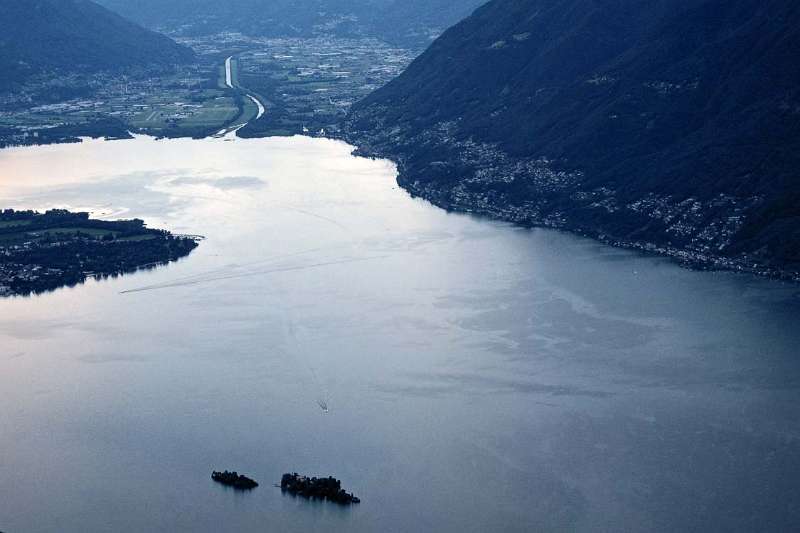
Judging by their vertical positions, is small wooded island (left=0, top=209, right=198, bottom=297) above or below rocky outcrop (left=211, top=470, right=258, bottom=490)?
above

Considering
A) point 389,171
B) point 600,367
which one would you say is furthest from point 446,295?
point 389,171

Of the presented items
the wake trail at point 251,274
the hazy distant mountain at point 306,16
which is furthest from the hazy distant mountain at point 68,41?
the wake trail at point 251,274

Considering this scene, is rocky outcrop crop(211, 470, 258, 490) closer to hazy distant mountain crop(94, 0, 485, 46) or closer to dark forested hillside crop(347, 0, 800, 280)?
dark forested hillside crop(347, 0, 800, 280)

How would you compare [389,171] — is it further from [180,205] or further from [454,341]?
[454,341]

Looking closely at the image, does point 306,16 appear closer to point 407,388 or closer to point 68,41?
point 68,41

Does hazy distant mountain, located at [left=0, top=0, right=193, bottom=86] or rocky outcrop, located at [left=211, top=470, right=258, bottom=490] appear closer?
rocky outcrop, located at [left=211, top=470, right=258, bottom=490]

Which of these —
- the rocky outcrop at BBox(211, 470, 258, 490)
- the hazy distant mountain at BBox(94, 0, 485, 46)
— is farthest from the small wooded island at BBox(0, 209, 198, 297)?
the hazy distant mountain at BBox(94, 0, 485, 46)

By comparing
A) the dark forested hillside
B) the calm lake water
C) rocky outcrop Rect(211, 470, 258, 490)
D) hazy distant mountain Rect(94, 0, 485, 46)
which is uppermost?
hazy distant mountain Rect(94, 0, 485, 46)
